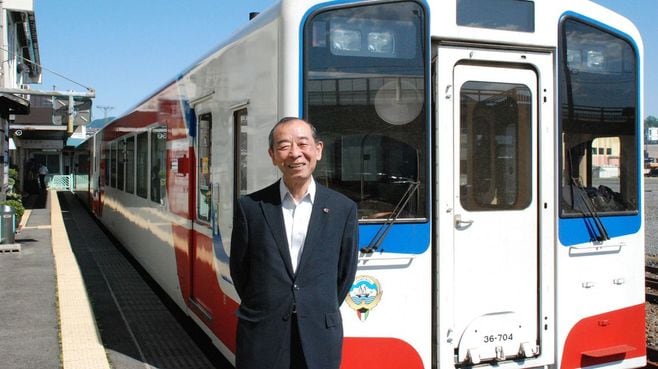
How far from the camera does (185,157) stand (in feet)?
21.1

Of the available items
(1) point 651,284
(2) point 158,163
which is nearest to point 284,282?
(2) point 158,163

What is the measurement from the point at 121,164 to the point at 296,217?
10.3 meters

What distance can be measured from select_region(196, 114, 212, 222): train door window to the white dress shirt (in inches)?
108

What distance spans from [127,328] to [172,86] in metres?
2.57

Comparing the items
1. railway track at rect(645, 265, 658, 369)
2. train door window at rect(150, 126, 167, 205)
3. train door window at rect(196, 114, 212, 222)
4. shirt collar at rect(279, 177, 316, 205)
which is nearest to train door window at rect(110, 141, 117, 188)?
train door window at rect(150, 126, 167, 205)

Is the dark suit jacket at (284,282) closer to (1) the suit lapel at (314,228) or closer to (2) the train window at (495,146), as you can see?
(1) the suit lapel at (314,228)

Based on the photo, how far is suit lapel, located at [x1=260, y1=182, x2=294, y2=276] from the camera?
280 centimetres

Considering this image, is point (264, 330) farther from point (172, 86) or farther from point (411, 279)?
point (172, 86)

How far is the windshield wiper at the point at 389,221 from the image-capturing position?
3891mm

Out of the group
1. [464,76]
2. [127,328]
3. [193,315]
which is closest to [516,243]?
[464,76]

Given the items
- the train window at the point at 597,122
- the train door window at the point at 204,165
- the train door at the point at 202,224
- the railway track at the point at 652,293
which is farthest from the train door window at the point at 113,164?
the train window at the point at 597,122

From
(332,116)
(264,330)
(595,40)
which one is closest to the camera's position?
(264,330)

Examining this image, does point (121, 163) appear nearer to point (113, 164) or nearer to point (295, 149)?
point (113, 164)

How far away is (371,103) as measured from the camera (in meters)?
4.02
